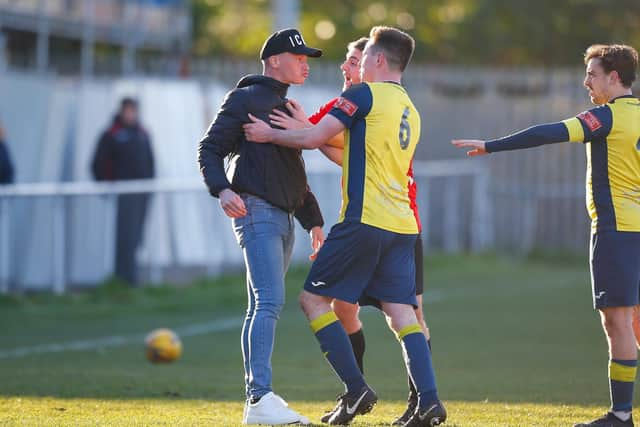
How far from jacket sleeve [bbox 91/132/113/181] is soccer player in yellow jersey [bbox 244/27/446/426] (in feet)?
31.7

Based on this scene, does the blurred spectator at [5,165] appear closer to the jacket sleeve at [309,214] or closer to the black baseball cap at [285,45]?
the jacket sleeve at [309,214]

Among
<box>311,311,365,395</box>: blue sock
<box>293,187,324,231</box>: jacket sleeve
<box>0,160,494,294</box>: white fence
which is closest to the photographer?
<box>311,311,365,395</box>: blue sock

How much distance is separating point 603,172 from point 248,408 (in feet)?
7.34

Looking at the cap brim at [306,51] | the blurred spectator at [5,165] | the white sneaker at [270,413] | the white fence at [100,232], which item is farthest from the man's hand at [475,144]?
the blurred spectator at [5,165]

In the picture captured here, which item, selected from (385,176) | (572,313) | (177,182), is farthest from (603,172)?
(177,182)

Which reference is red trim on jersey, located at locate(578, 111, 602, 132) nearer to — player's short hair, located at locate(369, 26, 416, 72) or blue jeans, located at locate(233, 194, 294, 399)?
player's short hair, located at locate(369, 26, 416, 72)

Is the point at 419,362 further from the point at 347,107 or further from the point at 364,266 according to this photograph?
the point at 347,107

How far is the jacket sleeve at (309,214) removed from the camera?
7.98 metres

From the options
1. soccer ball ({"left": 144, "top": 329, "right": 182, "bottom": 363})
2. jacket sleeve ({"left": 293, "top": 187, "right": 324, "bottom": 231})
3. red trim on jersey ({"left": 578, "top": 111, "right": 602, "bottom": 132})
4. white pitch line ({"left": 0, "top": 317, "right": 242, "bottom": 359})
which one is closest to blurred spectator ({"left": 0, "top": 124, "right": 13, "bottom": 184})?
white pitch line ({"left": 0, "top": 317, "right": 242, "bottom": 359})

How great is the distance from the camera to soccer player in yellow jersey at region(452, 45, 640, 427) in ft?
23.9

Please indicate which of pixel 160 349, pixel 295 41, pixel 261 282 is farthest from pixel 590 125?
pixel 160 349

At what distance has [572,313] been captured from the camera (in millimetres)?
15211

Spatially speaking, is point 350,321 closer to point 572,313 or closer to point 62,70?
point 572,313

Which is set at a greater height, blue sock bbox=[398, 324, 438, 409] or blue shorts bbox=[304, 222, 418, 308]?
blue shorts bbox=[304, 222, 418, 308]
